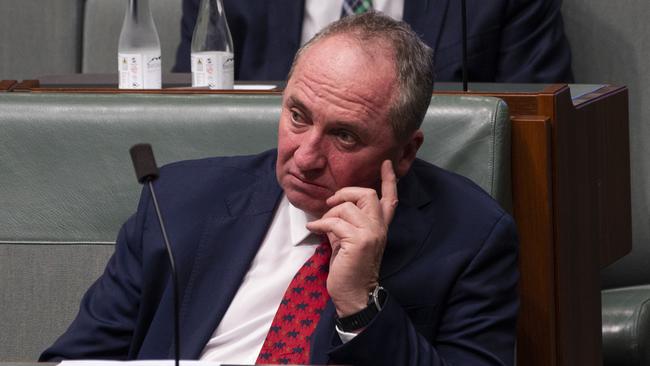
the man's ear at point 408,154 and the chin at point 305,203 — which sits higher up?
the man's ear at point 408,154

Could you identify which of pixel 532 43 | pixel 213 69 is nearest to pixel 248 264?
pixel 213 69

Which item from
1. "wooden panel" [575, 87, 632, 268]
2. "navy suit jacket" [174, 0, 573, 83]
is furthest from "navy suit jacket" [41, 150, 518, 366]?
"navy suit jacket" [174, 0, 573, 83]

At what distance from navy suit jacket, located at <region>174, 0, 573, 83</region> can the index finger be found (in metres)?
0.96

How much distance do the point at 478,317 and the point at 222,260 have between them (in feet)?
1.07

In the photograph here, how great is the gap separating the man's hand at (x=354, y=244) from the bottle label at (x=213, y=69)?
0.61 metres

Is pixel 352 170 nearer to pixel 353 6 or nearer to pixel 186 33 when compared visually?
pixel 353 6

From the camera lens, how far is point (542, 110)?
1608 mm

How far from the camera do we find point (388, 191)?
1.39 metres

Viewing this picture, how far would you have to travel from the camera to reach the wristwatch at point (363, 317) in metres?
1.32

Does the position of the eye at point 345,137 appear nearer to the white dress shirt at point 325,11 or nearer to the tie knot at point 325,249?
the tie knot at point 325,249

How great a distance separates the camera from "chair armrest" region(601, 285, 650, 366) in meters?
2.04

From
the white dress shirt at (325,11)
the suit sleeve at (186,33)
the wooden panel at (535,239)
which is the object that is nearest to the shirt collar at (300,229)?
the wooden panel at (535,239)

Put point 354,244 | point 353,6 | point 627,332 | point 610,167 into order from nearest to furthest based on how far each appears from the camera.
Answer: point 354,244 < point 610,167 < point 627,332 < point 353,6

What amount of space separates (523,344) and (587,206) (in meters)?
0.24
